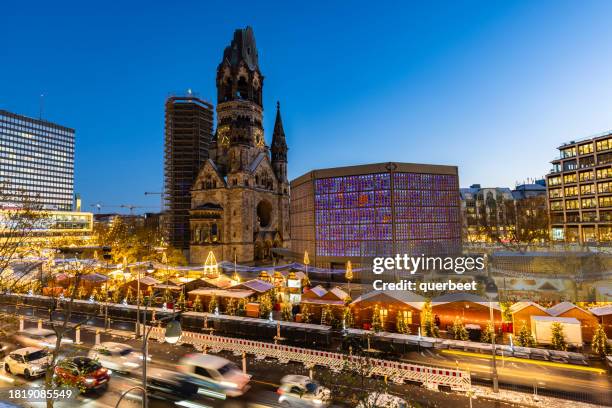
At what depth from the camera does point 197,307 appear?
3028 cm

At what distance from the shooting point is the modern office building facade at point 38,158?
5389 inches

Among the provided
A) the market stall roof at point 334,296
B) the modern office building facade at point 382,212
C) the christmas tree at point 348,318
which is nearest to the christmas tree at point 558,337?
the christmas tree at point 348,318

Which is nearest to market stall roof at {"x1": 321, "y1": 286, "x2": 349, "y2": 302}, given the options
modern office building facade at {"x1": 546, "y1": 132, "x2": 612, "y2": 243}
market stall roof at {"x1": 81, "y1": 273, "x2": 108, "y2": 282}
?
market stall roof at {"x1": 81, "y1": 273, "x2": 108, "y2": 282}

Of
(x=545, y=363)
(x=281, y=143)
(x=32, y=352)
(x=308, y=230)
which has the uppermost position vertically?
(x=281, y=143)

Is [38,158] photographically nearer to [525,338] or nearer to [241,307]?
[241,307]

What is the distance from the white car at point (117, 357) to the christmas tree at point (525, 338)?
21.9 metres

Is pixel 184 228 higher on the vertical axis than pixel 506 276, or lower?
higher

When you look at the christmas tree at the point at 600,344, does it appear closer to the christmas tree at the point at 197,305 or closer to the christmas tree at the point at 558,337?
the christmas tree at the point at 558,337

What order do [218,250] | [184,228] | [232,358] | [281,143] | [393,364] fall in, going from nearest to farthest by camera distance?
[393,364], [232,358], [218,250], [184,228], [281,143]

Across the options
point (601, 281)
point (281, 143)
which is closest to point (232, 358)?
point (601, 281)

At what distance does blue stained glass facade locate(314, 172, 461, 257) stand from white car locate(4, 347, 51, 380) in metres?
36.4

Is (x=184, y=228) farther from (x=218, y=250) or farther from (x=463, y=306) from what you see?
(x=463, y=306)

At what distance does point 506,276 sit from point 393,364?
76.9ft

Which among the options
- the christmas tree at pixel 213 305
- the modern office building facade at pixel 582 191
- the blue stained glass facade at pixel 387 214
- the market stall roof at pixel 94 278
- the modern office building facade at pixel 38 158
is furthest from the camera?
the modern office building facade at pixel 38 158
